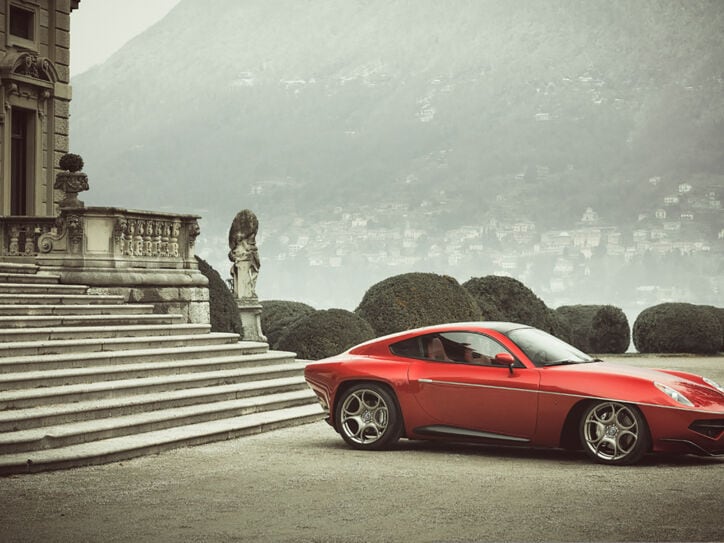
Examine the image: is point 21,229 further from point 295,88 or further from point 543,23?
point 543,23

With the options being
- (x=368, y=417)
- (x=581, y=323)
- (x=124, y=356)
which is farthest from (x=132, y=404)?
(x=581, y=323)

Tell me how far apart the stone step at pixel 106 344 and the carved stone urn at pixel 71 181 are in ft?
13.0

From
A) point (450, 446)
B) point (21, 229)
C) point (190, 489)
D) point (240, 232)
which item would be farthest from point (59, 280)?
point (190, 489)

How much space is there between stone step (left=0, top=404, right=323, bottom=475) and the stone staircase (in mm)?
11

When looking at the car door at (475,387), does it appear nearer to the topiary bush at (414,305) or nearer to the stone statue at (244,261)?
the stone statue at (244,261)

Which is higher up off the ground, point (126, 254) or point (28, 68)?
point (28, 68)

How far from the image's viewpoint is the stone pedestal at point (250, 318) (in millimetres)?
23953

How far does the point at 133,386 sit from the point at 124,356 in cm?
121

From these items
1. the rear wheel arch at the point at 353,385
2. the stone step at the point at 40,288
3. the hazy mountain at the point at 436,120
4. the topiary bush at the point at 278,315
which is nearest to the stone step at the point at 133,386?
the rear wheel arch at the point at 353,385

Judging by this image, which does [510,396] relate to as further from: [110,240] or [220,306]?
[220,306]

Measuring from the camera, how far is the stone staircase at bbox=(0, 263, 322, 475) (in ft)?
39.1

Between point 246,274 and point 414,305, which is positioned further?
point 414,305

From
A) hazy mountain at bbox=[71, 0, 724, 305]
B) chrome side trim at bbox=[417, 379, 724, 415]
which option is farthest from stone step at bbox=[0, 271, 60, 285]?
hazy mountain at bbox=[71, 0, 724, 305]

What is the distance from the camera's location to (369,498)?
364 inches
